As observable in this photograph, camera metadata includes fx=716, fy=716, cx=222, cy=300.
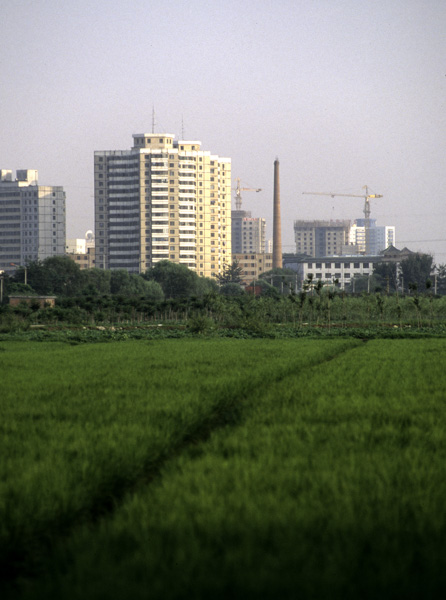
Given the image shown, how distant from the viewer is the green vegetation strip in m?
5.53

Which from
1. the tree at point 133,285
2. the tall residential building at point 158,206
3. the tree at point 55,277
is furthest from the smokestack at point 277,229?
the tree at point 55,277

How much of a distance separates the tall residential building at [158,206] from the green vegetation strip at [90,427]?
6714 inches

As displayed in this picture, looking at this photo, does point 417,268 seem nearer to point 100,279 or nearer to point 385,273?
point 385,273

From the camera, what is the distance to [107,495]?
20.6 feet

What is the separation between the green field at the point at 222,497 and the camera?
4.26 m

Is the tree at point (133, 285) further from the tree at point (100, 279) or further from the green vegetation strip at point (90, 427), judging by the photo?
the green vegetation strip at point (90, 427)

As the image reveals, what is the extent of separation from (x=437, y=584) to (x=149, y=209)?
189010 mm

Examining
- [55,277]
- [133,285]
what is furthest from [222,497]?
[133,285]

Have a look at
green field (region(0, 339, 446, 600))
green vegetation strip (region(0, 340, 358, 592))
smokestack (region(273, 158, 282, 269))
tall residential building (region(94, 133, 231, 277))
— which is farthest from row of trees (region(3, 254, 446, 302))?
green field (region(0, 339, 446, 600))

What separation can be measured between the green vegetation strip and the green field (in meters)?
0.02

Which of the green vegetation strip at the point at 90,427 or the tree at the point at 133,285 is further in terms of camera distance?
the tree at the point at 133,285

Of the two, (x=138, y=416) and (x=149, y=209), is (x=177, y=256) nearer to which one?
(x=149, y=209)

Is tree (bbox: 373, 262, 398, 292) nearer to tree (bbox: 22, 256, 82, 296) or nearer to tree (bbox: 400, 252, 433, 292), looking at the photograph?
tree (bbox: 400, 252, 433, 292)

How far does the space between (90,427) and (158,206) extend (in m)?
182
